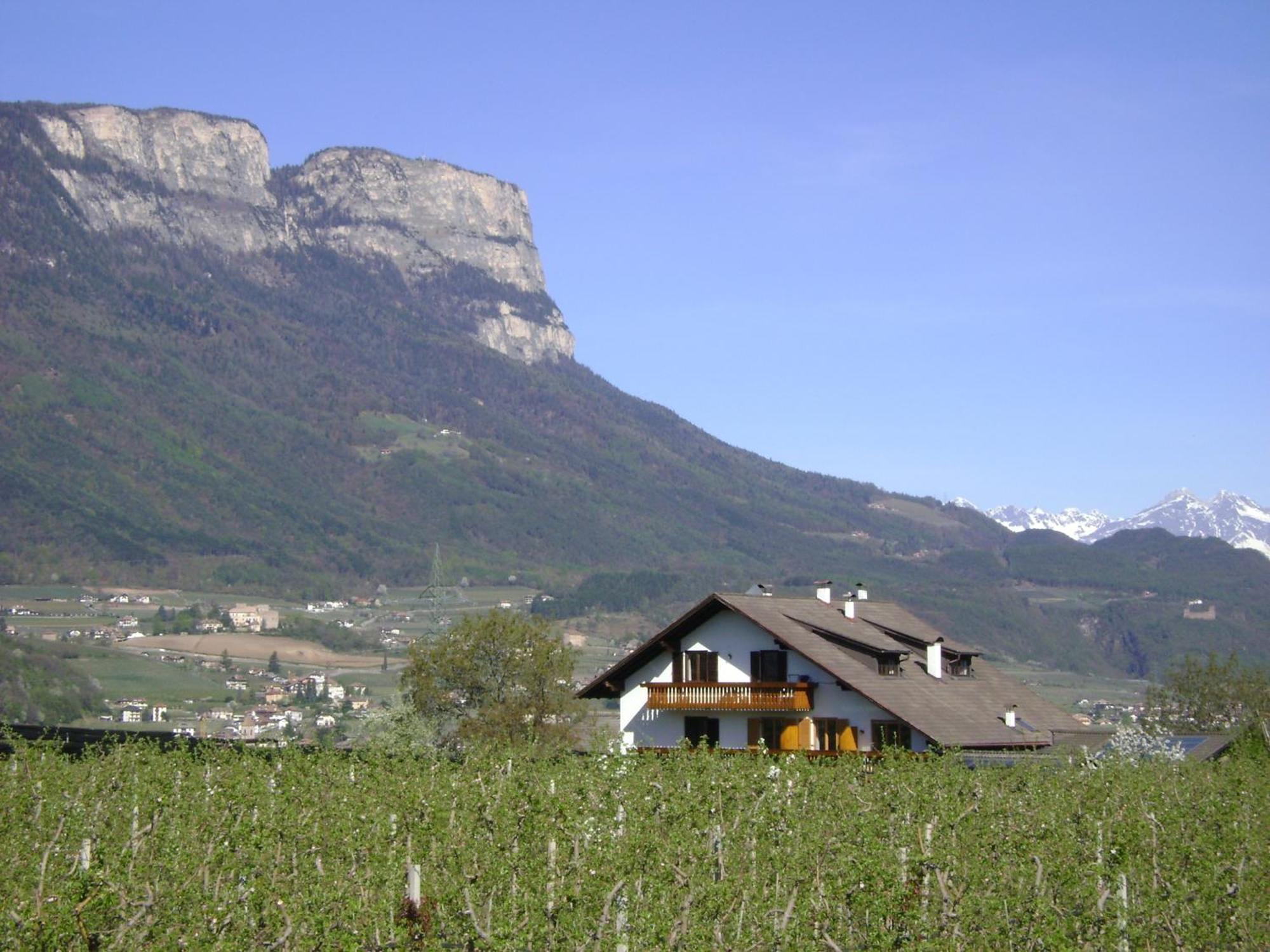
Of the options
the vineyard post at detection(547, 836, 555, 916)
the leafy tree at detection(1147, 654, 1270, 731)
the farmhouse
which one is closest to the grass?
the leafy tree at detection(1147, 654, 1270, 731)

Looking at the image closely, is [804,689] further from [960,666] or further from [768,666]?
[960,666]

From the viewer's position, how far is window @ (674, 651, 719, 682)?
162ft

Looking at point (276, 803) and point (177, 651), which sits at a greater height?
point (177, 651)

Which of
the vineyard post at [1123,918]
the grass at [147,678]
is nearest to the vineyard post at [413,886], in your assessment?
the vineyard post at [1123,918]

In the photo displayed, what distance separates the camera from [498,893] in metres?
21.2

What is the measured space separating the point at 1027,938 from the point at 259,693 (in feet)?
419

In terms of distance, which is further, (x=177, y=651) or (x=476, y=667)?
(x=177, y=651)

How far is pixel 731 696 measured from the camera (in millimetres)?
47562

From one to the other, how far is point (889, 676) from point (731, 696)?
455 cm

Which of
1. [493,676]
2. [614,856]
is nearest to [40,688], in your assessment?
[493,676]

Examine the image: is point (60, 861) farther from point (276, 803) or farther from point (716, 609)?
point (716, 609)

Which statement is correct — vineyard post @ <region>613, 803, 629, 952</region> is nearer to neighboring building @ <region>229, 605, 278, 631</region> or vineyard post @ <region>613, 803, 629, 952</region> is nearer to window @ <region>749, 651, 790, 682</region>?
window @ <region>749, 651, 790, 682</region>

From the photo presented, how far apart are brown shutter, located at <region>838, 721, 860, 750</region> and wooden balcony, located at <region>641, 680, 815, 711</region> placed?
1.14 m

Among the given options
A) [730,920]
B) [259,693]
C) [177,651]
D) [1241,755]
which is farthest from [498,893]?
[177,651]
